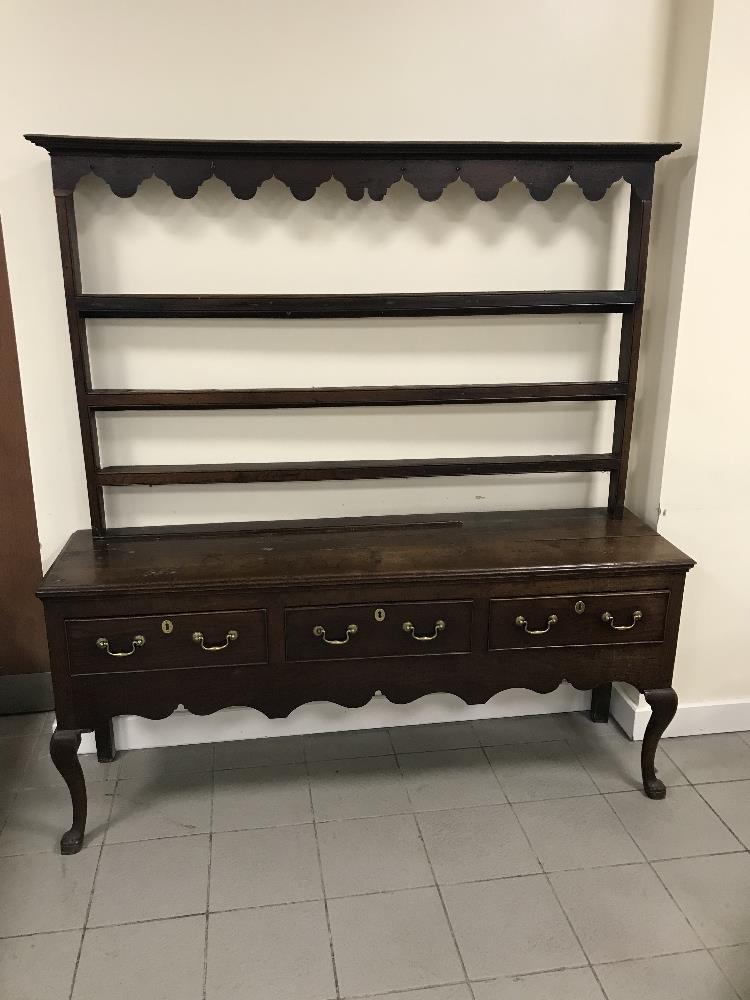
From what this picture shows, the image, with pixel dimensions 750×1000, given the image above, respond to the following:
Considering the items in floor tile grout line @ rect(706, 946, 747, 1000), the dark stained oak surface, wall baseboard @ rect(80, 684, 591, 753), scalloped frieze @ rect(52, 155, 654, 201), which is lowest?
floor tile grout line @ rect(706, 946, 747, 1000)

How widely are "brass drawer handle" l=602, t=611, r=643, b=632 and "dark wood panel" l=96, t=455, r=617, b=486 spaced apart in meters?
0.47

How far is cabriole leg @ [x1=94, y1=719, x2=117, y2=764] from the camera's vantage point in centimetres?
250

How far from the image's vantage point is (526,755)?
8.48ft

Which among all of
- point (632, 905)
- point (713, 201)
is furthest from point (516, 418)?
point (632, 905)

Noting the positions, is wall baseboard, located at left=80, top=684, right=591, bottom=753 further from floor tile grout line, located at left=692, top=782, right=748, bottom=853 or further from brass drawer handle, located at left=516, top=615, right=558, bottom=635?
brass drawer handle, located at left=516, top=615, right=558, bottom=635

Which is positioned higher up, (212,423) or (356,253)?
(356,253)

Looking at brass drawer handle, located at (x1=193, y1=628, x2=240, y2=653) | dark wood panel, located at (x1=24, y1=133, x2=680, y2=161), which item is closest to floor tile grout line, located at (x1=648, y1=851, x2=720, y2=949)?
brass drawer handle, located at (x1=193, y1=628, x2=240, y2=653)

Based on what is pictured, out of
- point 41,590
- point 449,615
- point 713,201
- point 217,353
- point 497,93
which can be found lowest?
point 449,615

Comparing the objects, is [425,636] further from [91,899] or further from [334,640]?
[91,899]

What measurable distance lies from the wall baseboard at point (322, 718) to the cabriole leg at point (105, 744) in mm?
43

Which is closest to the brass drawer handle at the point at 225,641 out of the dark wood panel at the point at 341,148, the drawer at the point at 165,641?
the drawer at the point at 165,641

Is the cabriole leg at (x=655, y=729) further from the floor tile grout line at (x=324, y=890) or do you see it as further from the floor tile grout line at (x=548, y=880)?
the floor tile grout line at (x=324, y=890)

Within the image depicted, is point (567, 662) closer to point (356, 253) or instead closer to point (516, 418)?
point (516, 418)

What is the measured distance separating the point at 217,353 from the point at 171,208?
425 mm
